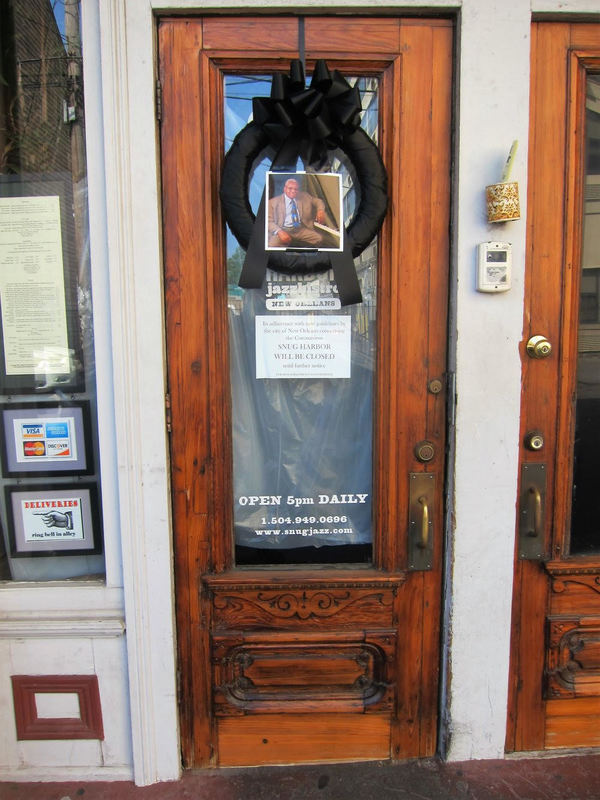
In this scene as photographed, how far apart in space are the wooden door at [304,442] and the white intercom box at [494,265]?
0.14 meters

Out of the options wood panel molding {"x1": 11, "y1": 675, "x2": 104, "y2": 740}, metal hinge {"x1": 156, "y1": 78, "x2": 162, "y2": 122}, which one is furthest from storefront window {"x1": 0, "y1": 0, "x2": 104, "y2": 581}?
wood panel molding {"x1": 11, "y1": 675, "x2": 104, "y2": 740}

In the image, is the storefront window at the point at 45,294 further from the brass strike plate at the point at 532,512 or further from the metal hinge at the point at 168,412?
the brass strike plate at the point at 532,512

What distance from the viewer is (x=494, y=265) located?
1.83 meters

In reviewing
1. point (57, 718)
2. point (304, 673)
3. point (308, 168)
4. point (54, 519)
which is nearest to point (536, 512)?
point (304, 673)

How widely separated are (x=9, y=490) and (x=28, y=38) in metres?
1.81

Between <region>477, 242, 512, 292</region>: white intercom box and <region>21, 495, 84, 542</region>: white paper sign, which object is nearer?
<region>477, 242, 512, 292</region>: white intercom box

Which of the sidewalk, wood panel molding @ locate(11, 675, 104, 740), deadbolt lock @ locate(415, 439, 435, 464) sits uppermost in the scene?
deadbolt lock @ locate(415, 439, 435, 464)

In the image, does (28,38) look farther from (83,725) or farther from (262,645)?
(83,725)

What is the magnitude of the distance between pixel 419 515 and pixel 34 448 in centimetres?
159

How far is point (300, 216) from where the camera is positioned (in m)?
1.82

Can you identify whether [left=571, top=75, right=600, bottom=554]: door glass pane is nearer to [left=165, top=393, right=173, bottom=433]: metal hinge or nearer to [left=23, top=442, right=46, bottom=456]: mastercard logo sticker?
[left=165, top=393, right=173, bottom=433]: metal hinge

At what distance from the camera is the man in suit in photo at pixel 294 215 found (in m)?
1.82

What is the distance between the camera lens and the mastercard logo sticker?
2.02 m

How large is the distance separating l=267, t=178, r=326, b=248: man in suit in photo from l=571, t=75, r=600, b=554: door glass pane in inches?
42.0
